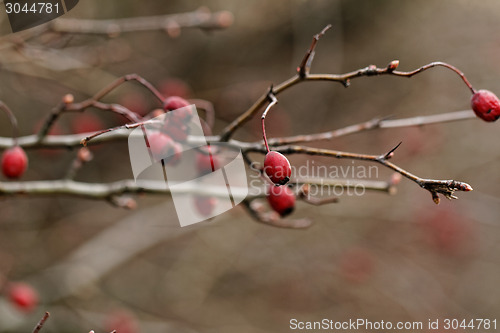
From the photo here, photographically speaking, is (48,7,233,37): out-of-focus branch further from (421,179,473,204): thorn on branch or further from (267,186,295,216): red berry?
(421,179,473,204): thorn on branch

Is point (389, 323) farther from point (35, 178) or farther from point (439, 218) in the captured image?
point (35, 178)

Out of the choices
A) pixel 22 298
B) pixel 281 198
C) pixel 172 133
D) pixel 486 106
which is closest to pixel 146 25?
pixel 172 133

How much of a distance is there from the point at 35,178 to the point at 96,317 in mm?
1635

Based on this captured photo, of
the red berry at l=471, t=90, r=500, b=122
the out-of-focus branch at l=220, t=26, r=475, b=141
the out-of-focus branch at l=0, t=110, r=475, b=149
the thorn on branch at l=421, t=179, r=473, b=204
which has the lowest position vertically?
the out-of-focus branch at l=0, t=110, r=475, b=149

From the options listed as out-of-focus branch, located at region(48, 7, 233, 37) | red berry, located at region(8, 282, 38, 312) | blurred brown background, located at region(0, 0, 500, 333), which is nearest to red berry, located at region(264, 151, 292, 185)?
out-of-focus branch, located at region(48, 7, 233, 37)

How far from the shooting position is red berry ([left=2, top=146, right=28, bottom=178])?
4.76ft

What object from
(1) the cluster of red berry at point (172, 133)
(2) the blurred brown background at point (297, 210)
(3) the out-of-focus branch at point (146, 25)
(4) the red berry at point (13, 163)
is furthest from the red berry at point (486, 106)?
(2) the blurred brown background at point (297, 210)

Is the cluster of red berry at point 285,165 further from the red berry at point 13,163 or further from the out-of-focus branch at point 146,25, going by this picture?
the out-of-focus branch at point 146,25

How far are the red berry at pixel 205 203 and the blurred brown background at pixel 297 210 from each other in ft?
5.89

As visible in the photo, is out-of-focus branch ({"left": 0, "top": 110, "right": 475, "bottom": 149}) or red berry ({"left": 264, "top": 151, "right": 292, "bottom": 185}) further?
out-of-focus branch ({"left": 0, "top": 110, "right": 475, "bottom": 149})

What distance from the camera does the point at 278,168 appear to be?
0.92m

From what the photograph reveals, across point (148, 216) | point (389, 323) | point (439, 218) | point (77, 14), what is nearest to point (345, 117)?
point (439, 218)

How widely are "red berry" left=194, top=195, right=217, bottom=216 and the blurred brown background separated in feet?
5.89

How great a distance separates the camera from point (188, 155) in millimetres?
1408
